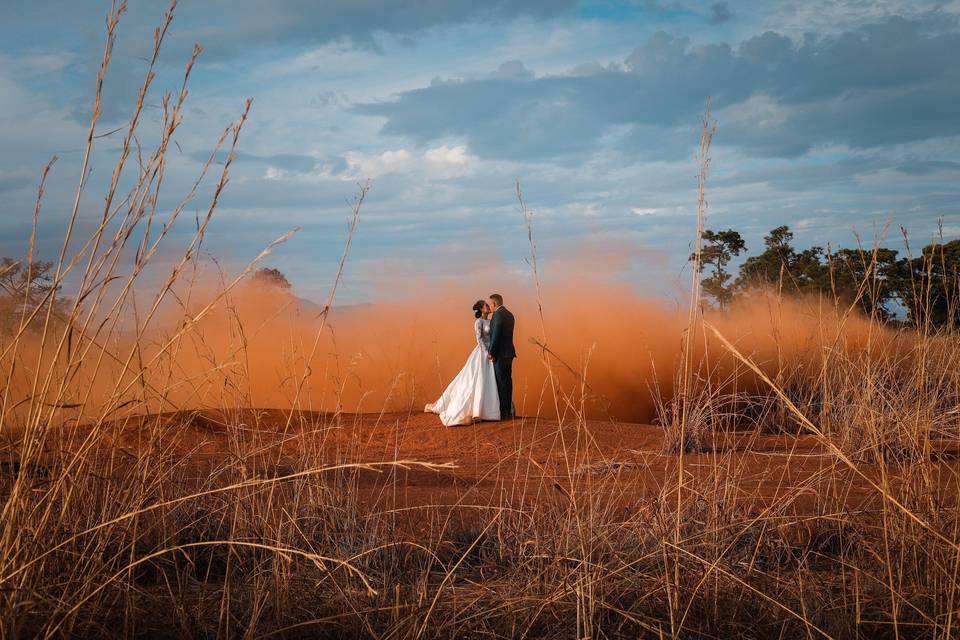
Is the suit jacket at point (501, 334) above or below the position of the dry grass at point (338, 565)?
above

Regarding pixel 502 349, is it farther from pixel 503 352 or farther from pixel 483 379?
pixel 483 379

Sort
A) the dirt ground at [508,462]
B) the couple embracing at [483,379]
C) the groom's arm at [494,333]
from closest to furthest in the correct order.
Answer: the dirt ground at [508,462], the groom's arm at [494,333], the couple embracing at [483,379]

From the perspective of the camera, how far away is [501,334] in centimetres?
1459

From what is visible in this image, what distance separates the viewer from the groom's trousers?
15.1m

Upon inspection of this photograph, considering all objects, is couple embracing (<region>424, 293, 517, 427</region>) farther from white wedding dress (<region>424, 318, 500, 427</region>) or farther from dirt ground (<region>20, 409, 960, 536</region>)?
dirt ground (<region>20, 409, 960, 536</region>)

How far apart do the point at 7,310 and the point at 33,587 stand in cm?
155

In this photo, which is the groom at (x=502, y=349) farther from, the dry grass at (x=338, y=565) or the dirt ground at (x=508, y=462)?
the dry grass at (x=338, y=565)

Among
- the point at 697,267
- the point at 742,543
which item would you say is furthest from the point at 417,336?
the point at 697,267

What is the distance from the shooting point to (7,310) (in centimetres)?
363

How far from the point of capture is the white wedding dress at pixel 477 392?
48.8 feet

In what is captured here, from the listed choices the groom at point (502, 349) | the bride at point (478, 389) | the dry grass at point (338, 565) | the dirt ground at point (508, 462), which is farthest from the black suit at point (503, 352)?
the dry grass at point (338, 565)

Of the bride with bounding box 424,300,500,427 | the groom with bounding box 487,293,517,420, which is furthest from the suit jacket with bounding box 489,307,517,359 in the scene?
the bride with bounding box 424,300,500,427

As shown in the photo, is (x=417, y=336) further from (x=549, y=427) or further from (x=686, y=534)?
(x=686, y=534)

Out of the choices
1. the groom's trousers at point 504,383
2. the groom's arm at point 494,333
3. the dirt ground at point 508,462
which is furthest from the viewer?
the groom's trousers at point 504,383
